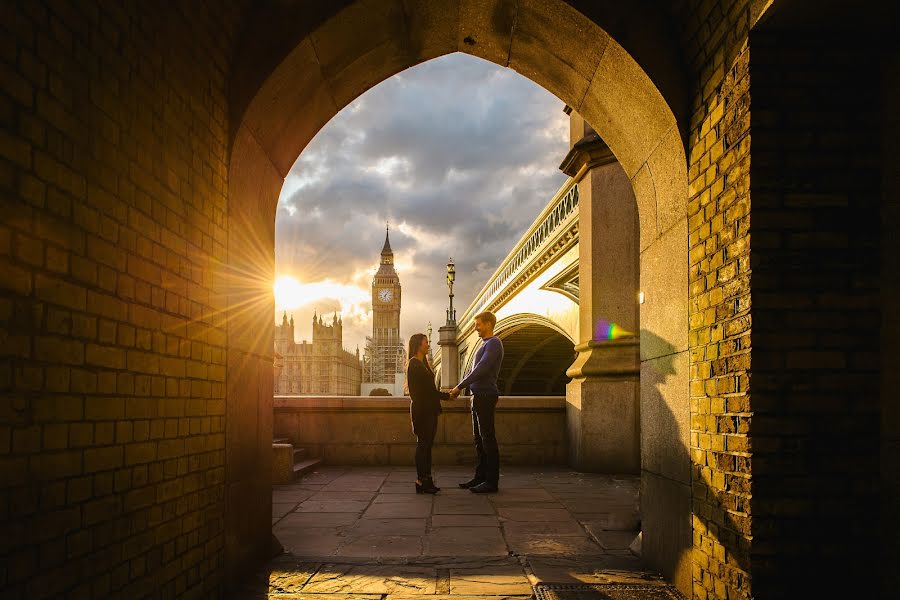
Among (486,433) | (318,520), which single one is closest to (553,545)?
(318,520)

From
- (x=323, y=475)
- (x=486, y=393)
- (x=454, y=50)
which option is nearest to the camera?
(x=454, y=50)

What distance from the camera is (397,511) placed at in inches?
216

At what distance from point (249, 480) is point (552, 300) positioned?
42.4ft

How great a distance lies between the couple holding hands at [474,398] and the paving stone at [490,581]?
2547 mm

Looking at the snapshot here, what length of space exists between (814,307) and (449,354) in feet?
107

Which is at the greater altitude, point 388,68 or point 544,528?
point 388,68

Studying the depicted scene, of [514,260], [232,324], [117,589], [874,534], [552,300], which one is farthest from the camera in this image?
[514,260]

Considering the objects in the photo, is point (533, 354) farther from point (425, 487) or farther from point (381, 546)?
point (381, 546)

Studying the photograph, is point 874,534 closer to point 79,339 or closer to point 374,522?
point 79,339

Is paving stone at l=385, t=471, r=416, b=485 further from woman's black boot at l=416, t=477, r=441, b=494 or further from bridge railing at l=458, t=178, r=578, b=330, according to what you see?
bridge railing at l=458, t=178, r=578, b=330

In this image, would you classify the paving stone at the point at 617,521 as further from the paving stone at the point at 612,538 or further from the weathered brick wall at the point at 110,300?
the weathered brick wall at the point at 110,300

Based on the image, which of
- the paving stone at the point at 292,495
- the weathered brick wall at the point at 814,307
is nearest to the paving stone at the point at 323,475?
the paving stone at the point at 292,495

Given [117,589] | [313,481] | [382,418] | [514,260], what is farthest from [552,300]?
[117,589]

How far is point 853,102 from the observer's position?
2.74 m
